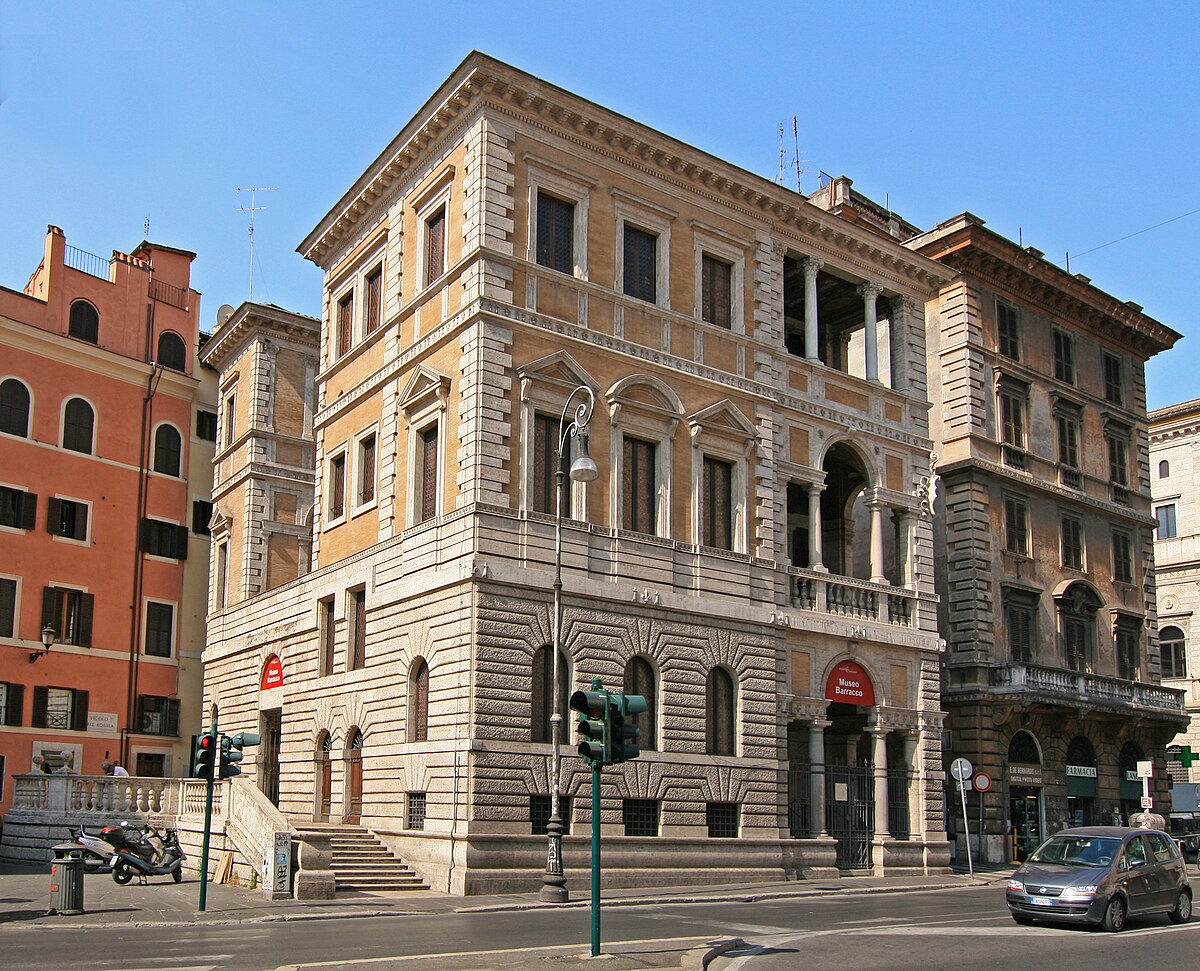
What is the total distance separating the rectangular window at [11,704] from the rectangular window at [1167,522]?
47683 millimetres

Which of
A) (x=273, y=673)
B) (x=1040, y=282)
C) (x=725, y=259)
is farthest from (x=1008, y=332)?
(x=273, y=673)

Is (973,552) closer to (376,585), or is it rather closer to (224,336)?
(376,585)

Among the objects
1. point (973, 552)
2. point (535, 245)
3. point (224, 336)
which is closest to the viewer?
point (535, 245)

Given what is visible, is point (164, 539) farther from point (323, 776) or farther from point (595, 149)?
point (595, 149)

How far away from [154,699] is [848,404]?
24.4 m

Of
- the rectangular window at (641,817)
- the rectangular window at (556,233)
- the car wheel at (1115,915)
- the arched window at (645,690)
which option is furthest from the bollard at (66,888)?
the car wheel at (1115,915)

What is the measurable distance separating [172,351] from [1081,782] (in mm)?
34004

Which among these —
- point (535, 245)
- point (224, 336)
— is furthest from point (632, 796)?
point (224, 336)

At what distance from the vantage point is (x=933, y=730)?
35000 mm

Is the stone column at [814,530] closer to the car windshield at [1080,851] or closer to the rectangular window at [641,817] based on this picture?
the rectangular window at [641,817]

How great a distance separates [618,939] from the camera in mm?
17781

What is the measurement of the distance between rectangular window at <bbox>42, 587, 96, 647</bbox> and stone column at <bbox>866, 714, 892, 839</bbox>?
24354mm

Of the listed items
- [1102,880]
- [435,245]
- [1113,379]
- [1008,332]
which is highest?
[1008,332]

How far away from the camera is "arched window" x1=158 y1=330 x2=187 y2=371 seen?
4553cm
